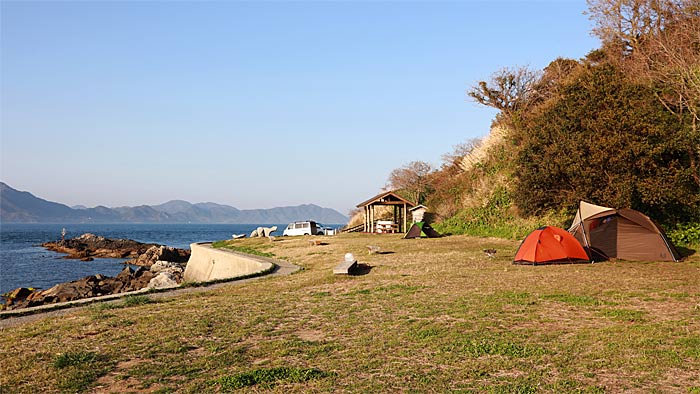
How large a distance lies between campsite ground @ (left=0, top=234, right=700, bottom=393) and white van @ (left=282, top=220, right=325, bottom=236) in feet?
104

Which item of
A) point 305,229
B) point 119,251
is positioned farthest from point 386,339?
point 119,251

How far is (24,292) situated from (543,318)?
2718cm

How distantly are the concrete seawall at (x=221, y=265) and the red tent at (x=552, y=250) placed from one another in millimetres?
8800

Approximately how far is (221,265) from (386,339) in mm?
19532

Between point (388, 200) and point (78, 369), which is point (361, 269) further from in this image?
point (388, 200)

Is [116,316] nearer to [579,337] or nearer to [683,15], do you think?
[579,337]

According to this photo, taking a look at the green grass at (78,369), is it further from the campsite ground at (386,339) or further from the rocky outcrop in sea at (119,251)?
the rocky outcrop in sea at (119,251)

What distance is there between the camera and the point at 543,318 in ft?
31.0

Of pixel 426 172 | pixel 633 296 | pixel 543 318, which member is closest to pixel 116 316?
pixel 543 318

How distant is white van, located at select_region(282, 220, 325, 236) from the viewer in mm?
46156

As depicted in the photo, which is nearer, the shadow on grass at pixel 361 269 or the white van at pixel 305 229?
the shadow on grass at pixel 361 269

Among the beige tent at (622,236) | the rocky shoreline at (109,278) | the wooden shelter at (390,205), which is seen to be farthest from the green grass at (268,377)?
the wooden shelter at (390,205)

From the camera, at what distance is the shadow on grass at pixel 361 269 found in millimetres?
16891

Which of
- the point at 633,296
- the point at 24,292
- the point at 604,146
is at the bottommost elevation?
the point at 24,292
